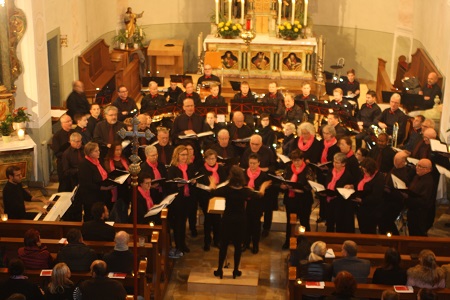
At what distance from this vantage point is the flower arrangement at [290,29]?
18719mm

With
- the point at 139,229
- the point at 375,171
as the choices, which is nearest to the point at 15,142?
the point at 139,229

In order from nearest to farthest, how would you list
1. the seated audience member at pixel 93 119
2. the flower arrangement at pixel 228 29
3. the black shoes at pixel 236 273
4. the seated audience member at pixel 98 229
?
the seated audience member at pixel 98 229, the black shoes at pixel 236 273, the seated audience member at pixel 93 119, the flower arrangement at pixel 228 29

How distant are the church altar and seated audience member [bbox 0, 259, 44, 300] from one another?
38.3ft

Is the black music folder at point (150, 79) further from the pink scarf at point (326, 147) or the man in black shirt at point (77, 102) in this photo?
the pink scarf at point (326, 147)

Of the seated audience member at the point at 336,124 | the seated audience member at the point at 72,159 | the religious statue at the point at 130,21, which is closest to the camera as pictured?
the seated audience member at the point at 72,159

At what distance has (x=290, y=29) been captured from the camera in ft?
61.5

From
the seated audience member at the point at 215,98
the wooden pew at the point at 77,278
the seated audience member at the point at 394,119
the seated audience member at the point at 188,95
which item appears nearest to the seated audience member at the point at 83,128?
the seated audience member at the point at 188,95

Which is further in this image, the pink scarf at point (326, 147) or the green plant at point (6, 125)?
the green plant at point (6, 125)

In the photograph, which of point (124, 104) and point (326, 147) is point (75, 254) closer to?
point (326, 147)

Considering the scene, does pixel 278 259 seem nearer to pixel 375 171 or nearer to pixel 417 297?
pixel 375 171

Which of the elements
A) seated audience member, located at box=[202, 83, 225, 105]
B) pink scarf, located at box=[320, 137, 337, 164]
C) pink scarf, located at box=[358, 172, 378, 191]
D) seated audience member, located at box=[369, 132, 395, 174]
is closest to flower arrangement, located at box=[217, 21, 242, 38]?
seated audience member, located at box=[202, 83, 225, 105]

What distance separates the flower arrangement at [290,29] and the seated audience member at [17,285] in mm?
12067

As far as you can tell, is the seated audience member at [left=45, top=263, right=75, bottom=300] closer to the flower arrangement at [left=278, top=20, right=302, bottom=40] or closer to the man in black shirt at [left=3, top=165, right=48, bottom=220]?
the man in black shirt at [left=3, top=165, right=48, bottom=220]

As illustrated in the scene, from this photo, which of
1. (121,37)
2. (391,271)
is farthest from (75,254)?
(121,37)
